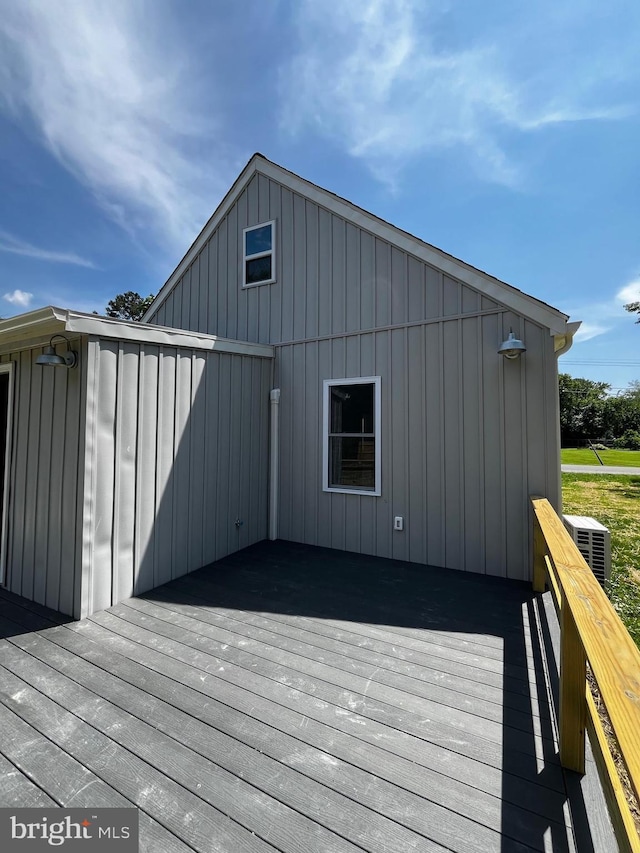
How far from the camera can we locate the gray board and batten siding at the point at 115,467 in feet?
10.4

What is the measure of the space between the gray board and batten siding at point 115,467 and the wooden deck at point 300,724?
0.39 m

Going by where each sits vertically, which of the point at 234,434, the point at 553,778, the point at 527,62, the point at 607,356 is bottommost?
the point at 553,778

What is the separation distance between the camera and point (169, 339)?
3795 millimetres

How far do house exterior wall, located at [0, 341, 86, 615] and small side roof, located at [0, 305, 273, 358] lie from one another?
21 centimetres

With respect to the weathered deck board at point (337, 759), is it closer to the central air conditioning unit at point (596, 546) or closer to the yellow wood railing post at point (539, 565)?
the yellow wood railing post at point (539, 565)

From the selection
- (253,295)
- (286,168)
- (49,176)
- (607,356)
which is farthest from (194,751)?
(607,356)

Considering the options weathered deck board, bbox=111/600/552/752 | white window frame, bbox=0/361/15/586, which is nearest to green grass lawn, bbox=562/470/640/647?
weathered deck board, bbox=111/600/552/752

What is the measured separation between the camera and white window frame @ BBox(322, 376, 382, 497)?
4.61m

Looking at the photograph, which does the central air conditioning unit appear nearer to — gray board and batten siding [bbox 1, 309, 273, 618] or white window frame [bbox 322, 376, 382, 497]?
white window frame [bbox 322, 376, 382, 497]

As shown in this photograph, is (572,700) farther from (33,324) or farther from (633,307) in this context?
(633,307)

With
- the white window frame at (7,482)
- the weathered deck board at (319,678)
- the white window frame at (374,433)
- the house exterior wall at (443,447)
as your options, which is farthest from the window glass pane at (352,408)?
the white window frame at (7,482)

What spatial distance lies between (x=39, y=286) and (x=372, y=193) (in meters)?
13.7

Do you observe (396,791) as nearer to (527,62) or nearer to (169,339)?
(169,339)

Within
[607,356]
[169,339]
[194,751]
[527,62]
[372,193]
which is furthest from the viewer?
[607,356]
